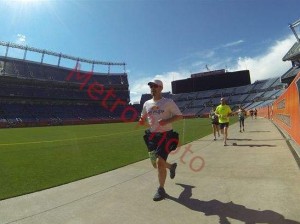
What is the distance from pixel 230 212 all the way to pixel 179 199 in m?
0.99

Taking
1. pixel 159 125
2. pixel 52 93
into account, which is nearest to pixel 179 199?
pixel 159 125

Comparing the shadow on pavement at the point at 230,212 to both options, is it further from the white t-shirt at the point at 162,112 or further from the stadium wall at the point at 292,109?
the stadium wall at the point at 292,109

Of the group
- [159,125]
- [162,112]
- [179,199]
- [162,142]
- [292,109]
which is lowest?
[179,199]

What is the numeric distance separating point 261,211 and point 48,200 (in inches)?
134

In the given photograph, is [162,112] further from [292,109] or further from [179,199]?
[292,109]

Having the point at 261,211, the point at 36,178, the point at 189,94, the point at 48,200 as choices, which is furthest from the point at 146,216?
the point at 189,94

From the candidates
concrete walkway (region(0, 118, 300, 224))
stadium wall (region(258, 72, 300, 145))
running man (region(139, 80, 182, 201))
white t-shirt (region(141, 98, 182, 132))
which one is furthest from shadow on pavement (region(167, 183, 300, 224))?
stadium wall (region(258, 72, 300, 145))

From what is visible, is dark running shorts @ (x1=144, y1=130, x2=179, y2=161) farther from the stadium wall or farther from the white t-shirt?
the stadium wall

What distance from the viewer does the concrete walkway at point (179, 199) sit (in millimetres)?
4078

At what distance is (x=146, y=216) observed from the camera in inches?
164

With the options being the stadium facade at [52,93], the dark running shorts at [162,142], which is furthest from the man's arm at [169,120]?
the stadium facade at [52,93]

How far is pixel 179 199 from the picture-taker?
16.1 feet

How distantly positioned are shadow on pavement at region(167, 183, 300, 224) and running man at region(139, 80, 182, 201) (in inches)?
25.8

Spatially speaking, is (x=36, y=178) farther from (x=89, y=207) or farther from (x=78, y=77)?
(x=78, y=77)
